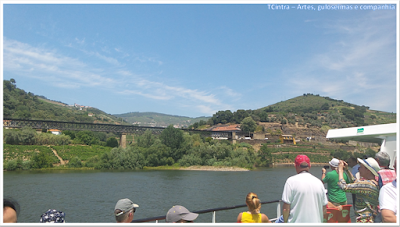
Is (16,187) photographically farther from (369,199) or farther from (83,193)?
(369,199)

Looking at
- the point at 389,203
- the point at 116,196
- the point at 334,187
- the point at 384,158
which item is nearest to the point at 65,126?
the point at 116,196

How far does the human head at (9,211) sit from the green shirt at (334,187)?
3.95 metres

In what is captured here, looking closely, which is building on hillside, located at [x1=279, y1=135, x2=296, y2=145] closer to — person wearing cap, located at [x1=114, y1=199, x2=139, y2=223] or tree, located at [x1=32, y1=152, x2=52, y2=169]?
tree, located at [x1=32, y1=152, x2=52, y2=169]

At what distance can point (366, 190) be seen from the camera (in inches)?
136

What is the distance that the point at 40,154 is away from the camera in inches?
1838

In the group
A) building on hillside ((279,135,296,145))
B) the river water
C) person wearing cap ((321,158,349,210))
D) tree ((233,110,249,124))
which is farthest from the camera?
tree ((233,110,249,124))

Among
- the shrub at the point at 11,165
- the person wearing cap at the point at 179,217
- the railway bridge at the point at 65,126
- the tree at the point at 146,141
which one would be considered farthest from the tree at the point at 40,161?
the person wearing cap at the point at 179,217

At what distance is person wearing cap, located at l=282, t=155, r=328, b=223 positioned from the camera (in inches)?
121

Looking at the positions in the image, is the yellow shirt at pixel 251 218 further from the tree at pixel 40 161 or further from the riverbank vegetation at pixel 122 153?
the tree at pixel 40 161

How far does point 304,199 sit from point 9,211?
9.50 feet

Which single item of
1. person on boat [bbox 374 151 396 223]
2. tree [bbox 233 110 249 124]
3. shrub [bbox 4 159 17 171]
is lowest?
shrub [bbox 4 159 17 171]

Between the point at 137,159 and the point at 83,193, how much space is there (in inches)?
952

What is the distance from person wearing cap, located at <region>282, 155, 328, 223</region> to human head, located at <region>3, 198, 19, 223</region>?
2.66 m

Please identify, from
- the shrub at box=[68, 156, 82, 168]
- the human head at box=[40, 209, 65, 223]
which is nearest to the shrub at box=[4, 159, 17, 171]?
the shrub at box=[68, 156, 82, 168]
